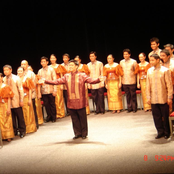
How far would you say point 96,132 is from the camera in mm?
4965

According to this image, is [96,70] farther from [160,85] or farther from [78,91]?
[160,85]

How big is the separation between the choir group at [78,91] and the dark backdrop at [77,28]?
1499 millimetres

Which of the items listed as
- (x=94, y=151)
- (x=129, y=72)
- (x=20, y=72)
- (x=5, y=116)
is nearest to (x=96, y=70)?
(x=129, y=72)

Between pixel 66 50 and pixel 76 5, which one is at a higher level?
pixel 76 5

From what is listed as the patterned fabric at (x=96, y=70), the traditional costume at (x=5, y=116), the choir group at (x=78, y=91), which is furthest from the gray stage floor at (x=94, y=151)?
the patterned fabric at (x=96, y=70)

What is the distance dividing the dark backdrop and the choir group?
1.50 meters

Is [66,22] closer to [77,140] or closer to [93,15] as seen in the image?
[93,15]

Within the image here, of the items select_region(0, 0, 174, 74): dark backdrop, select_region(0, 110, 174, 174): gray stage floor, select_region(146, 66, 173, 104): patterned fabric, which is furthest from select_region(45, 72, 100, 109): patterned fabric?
select_region(0, 0, 174, 74): dark backdrop

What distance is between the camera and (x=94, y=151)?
12.8ft

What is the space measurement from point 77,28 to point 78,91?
4385 millimetres

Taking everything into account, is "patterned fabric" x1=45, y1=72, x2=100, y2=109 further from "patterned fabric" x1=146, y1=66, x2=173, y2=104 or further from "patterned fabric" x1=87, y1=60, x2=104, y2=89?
"patterned fabric" x1=87, y1=60, x2=104, y2=89

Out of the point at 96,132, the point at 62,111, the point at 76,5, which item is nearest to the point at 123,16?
the point at 76,5

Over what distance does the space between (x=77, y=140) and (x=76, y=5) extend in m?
4.90

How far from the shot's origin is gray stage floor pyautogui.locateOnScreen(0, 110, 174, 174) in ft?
10.8
